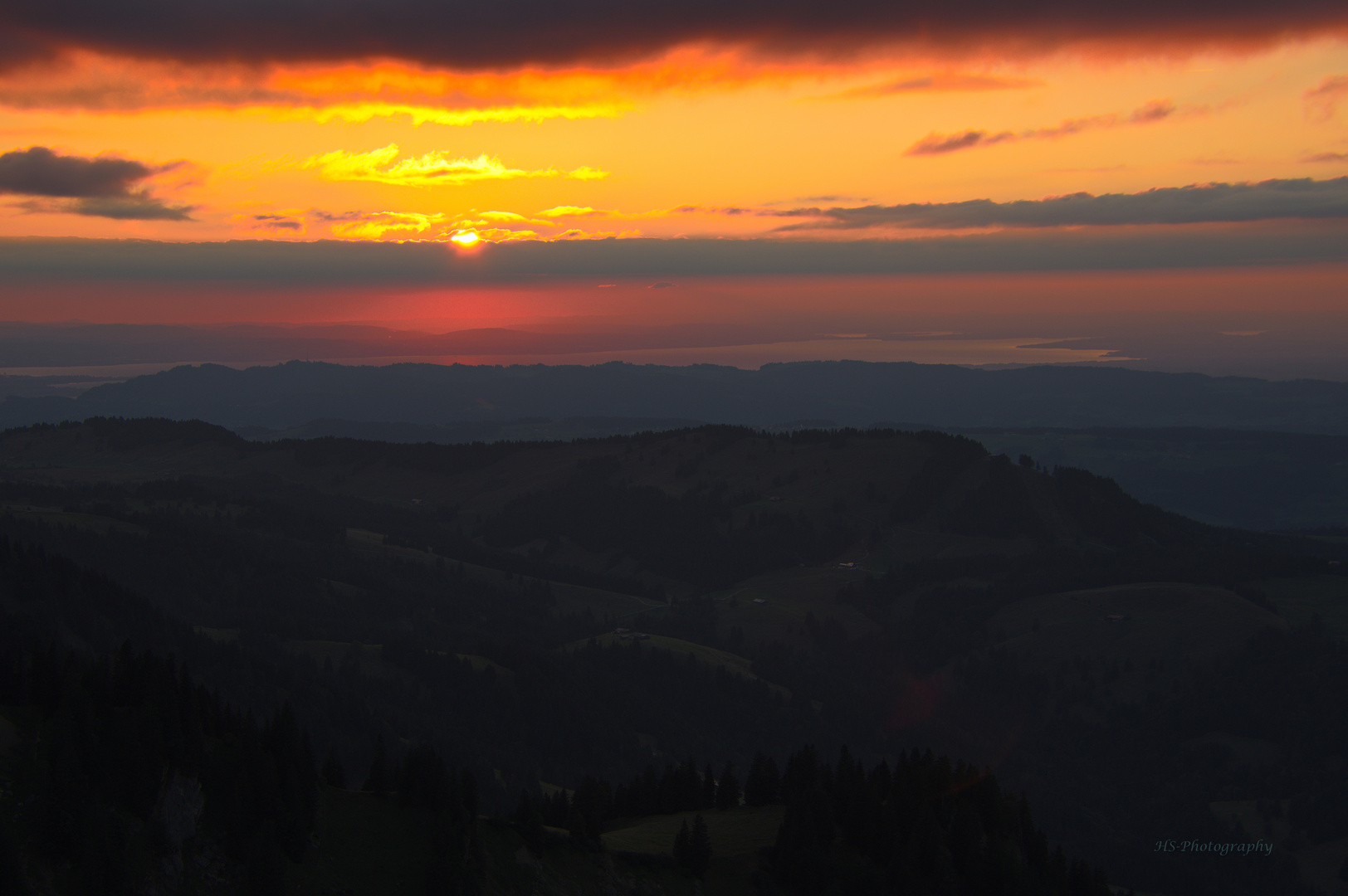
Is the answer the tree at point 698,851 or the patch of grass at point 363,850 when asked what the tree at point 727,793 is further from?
the patch of grass at point 363,850

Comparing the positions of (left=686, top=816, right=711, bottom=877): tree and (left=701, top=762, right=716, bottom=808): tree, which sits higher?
(left=686, top=816, right=711, bottom=877): tree

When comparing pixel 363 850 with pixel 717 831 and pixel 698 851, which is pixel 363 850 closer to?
pixel 698 851

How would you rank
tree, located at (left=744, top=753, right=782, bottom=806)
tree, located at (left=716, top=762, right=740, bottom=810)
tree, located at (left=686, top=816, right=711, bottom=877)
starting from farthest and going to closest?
1. tree, located at (left=744, top=753, right=782, bottom=806)
2. tree, located at (left=716, top=762, right=740, bottom=810)
3. tree, located at (left=686, top=816, right=711, bottom=877)

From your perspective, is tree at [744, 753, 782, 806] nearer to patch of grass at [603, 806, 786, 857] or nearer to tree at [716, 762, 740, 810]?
patch of grass at [603, 806, 786, 857]

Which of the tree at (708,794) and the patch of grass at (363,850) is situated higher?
the patch of grass at (363,850)

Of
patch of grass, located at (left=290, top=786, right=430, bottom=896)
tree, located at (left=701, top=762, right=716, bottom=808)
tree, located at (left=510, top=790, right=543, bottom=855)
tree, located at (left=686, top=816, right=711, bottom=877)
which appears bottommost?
tree, located at (left=701, top=762, right=716, bottom=808)

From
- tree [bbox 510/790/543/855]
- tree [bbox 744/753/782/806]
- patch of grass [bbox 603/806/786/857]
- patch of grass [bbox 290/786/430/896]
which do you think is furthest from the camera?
tree [bbox 744/753/782/806]

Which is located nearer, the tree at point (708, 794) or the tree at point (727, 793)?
the tree at point (727, 793)

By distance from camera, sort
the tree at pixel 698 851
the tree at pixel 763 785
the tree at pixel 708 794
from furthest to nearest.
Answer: the tree at pixel 708 794
the tree at pixel 763 785
the tree at pixel 698 851

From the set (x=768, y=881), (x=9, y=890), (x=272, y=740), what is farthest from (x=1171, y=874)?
(x=9, y=890)

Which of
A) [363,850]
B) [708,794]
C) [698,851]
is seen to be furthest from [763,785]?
[363,850]

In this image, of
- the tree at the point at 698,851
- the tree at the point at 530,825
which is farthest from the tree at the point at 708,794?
the tree at the point at 530,825

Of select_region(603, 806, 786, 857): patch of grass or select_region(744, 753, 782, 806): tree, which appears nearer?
select_region(603, 806, 786, 857): patch of grass

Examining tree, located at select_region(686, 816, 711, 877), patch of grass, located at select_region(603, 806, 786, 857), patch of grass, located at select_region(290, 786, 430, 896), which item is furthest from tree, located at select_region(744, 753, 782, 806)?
Result: patch of grass, located at select_region(290, 786, 430, 896)
